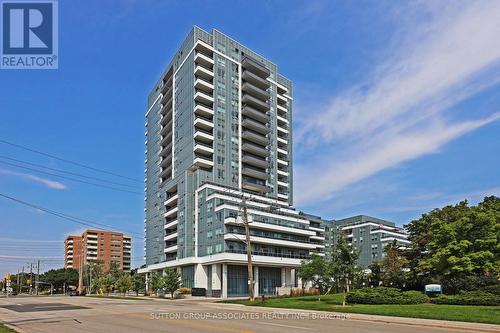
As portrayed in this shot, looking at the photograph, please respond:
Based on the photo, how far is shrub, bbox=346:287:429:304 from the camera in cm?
3406

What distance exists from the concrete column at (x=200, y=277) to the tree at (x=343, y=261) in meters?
51.8

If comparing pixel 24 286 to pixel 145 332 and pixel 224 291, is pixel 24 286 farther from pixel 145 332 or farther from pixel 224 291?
pixel 145 332

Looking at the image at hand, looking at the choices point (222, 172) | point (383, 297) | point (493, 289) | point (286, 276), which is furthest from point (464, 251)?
point (222, 172)

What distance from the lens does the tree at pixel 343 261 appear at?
35000mm

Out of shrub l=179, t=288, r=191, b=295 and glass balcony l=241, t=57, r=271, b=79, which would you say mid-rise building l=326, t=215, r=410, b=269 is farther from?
shrub l=179, t=288, r=191, b=295

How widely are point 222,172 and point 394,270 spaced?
42.2 metres

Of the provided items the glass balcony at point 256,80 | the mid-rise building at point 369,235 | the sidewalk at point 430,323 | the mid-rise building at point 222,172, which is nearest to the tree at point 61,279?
the mid-rise building at point 222,172

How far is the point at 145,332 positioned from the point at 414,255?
4923cm

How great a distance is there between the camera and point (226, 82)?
327 ft

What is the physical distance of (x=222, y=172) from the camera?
94.2 meters

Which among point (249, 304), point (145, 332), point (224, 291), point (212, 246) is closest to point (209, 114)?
point (212, 246)

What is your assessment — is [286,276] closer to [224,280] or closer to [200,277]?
[224,280]

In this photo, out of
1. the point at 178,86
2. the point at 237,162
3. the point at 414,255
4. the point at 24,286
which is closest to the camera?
the point at 414,255

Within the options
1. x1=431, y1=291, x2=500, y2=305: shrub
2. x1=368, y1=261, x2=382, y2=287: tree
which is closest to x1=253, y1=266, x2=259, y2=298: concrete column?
x1=368, y1=261, x2=382, y2=287: tree
